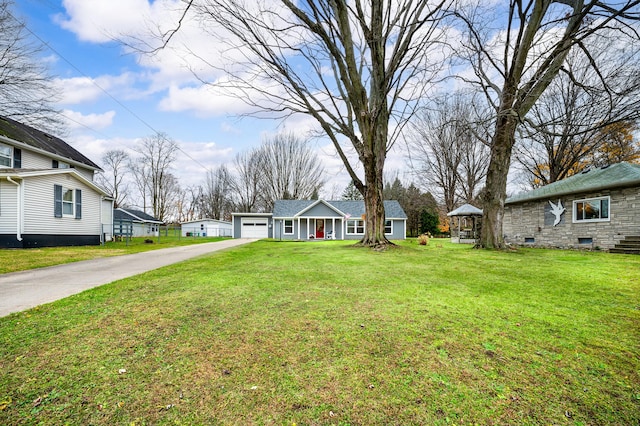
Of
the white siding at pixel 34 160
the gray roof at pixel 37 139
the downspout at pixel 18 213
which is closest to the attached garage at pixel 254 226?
the gray roof at pixel 37 139

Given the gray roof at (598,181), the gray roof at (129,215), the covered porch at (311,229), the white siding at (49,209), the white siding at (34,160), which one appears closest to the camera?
the gray roof at (598,181)


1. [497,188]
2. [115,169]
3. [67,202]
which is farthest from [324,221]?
[115,169]

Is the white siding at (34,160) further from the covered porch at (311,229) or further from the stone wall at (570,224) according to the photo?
the stone wall at (570,224)

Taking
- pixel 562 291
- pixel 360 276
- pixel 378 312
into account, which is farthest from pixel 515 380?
pixel 360 276

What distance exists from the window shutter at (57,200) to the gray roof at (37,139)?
2920 mm

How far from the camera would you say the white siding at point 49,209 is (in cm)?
1230

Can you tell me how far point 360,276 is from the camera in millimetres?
5355

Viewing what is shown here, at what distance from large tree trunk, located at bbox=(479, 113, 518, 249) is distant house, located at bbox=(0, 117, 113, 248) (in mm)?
19076

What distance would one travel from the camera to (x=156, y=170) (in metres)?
39.7

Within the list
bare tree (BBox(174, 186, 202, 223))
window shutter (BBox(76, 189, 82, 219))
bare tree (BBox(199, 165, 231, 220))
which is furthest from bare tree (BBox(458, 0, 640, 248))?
bare tree (BBox(174, 186, 202, 223))

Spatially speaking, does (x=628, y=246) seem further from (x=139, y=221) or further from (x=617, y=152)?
(x=139, y=221)

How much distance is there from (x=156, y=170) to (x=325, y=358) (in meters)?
44.6

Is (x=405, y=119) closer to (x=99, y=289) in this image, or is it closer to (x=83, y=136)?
(x=99, y=289)

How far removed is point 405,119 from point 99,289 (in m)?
9.62
